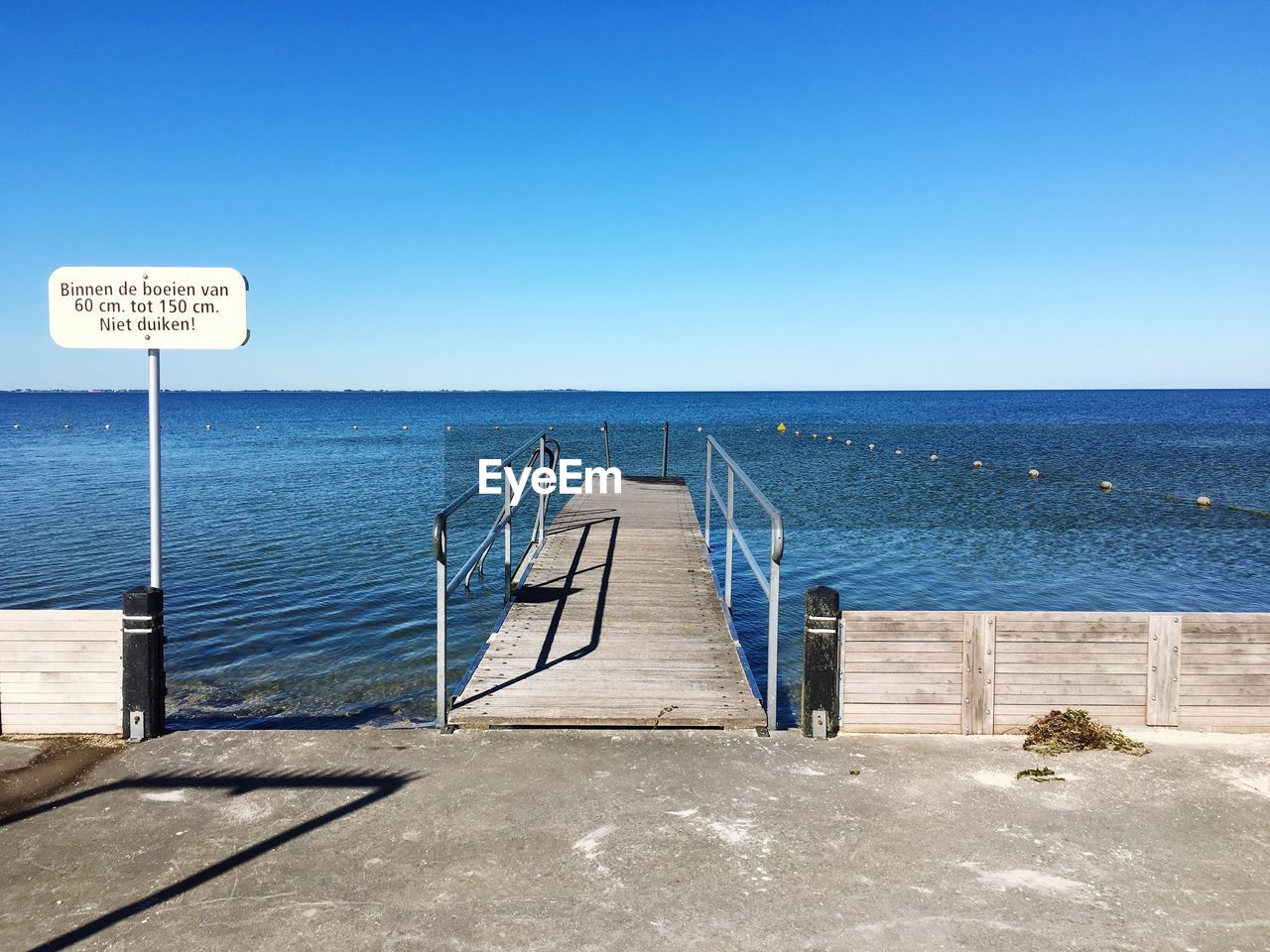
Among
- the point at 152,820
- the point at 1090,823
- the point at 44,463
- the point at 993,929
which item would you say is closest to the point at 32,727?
the point at 152,820

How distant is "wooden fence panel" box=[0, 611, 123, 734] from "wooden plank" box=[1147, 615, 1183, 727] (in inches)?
257

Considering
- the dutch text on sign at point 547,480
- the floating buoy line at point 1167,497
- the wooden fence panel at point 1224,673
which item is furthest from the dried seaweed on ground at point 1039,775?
the floating buoy line at point 1167,497

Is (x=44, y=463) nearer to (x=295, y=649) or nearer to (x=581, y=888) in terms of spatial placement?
(x=295, y=649)

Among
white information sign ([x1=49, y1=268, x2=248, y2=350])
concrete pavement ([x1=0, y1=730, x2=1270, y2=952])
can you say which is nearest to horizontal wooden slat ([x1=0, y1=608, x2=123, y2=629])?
concrete pavement ([x1=0, y1=730, x2=1270, y2=952])

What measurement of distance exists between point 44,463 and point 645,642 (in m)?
42.9

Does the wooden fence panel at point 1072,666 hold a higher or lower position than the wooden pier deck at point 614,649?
higher

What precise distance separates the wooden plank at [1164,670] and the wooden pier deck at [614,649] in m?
2.51

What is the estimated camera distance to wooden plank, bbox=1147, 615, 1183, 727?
17.5ft

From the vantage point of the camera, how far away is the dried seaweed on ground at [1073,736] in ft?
16.6

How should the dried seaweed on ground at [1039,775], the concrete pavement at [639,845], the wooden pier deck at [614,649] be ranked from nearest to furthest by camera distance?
1. the concrete pavement at [639,845]
2. the dried seaweed on ground at [1039,775]
3. the wooden pier deck at [614,649]

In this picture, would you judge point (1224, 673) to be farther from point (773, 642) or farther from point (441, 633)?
point (441, 633)

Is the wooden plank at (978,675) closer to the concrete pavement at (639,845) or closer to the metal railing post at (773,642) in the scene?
the concrete pavement at (639,845)

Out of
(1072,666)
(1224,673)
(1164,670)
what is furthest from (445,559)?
(1224,673)

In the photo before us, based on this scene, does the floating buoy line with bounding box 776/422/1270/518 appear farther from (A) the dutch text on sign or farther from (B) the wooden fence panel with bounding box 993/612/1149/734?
(B) the wooden fence panel with bounding box 993/612/1149/734
